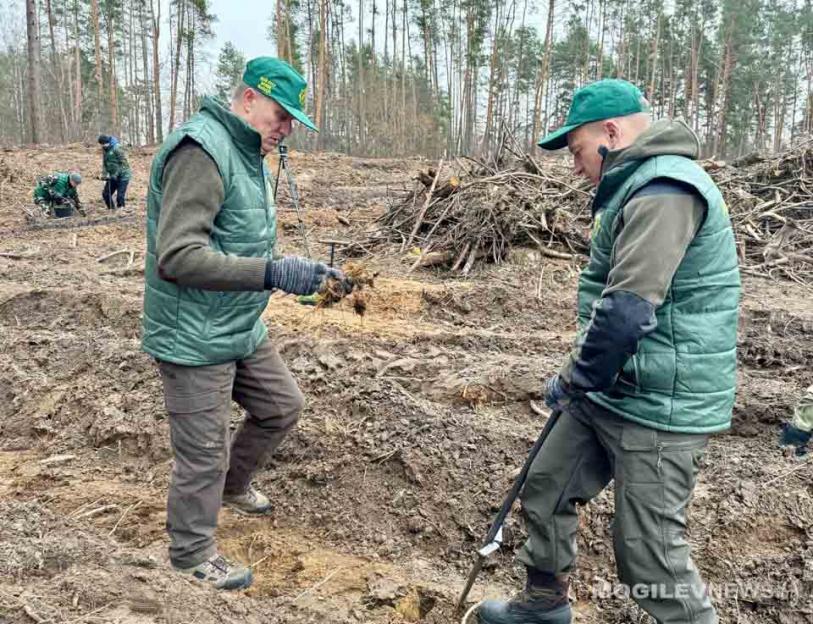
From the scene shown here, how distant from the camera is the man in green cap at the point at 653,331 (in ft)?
6.17

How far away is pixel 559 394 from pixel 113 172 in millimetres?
13745

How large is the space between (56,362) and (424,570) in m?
3.57

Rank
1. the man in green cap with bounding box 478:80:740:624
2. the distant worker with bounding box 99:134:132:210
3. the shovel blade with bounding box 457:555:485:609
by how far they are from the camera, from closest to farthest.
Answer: the man in green cap with bounding box 478:80:740:624, the shovel blade with bounding box 457:555:485:609, the distant worker with bounding box 99:134:132:210

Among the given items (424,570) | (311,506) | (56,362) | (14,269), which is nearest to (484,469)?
(424,570)

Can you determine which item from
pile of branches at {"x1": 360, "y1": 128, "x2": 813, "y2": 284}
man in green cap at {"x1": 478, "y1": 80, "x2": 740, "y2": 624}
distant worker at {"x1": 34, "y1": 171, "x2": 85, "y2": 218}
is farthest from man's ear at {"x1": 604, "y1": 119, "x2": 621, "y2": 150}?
distant worker at {"x1": 34, "y1": 171, "x2": 85, "y2": 218}

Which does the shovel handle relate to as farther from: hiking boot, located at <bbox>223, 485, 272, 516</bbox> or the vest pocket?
hiking boot, located at <bbox>223, 485, 272, 516</bbox>

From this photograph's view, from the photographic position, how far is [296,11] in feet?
118

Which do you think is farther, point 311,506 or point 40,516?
point 311,506

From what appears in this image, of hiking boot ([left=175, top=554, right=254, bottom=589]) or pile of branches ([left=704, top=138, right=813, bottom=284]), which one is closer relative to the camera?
hiking boot ([left=175, top=554, right=254, bottom=589])

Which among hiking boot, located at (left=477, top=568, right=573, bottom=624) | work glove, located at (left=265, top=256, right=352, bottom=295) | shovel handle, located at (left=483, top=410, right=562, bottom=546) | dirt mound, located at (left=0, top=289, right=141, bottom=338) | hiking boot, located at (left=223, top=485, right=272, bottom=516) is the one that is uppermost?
work glove, located at (left=265, top=256, right=352, bottom=295)

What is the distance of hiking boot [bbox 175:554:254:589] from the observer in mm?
2686

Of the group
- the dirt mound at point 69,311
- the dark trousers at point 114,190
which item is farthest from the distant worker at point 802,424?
the dark trousers at point 114,190

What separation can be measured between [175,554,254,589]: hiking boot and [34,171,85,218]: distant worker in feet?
39.6

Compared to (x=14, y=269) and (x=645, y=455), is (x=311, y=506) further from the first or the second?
(x=14, y=269)
